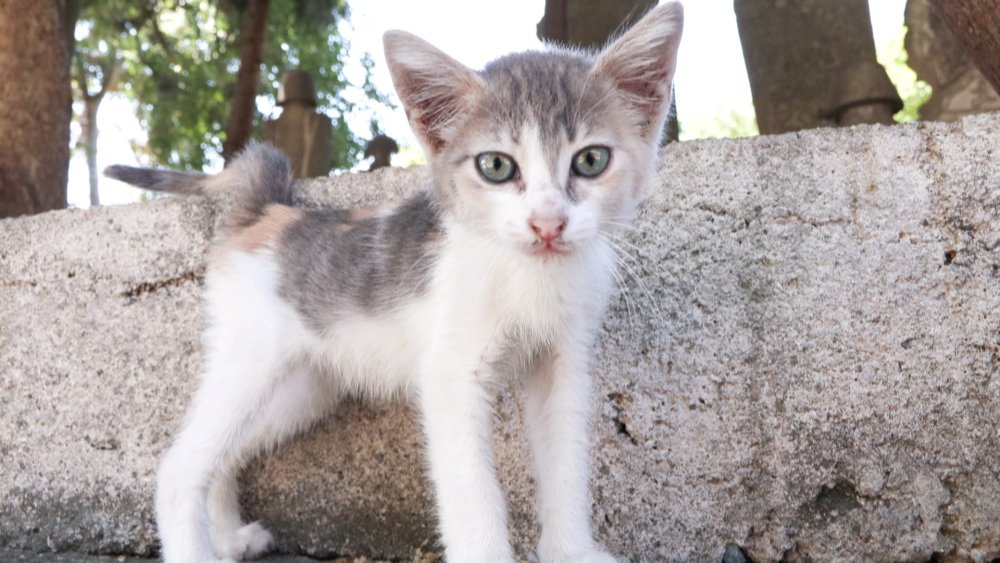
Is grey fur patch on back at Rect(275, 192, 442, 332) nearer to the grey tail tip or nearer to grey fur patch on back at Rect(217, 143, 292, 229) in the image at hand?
grey fur patch on back at Rect(217, 143, 292, 229)

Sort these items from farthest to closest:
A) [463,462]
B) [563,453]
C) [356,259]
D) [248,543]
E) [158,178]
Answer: [158,178], [248,543], [356,259], [563,453], [463,462]

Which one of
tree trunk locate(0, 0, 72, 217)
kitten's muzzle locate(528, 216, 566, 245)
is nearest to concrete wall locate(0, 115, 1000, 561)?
kitten's muzzle locate(528, 216, 566, 245)

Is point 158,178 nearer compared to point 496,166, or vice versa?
point 496,166

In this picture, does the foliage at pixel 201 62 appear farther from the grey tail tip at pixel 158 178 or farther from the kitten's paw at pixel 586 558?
the kitten's paw at pixel 586 558

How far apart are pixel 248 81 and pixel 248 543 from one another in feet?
14.6

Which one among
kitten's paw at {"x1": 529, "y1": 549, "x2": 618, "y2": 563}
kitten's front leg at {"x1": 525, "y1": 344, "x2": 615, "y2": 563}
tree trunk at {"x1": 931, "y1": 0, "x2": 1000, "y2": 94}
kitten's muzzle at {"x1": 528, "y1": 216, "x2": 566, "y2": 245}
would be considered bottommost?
kitten's paw at {"x1": 529, "y1": 549, "x2": 618, "y2": 563}

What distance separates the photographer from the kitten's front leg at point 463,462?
212 cm

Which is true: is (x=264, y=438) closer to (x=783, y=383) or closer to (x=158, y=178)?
(x=158, y=178)

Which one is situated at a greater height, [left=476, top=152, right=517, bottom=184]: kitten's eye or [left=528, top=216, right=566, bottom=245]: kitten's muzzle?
[left=476, top=152, right=517, bottom=184]: kitten's eye

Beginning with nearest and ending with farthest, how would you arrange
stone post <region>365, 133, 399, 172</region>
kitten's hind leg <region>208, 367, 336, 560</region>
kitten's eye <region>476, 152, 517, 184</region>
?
1. kitten's eye <region>476, 152, 517, 184</region>
2. kitten's hind leg <region>208, 367, 336, 560</region>
3. stone post <region>365, 133, 399, 172</region>

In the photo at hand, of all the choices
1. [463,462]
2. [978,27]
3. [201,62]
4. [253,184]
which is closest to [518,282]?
[463,462]

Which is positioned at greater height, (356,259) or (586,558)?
(356,259)

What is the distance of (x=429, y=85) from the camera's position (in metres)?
2.21

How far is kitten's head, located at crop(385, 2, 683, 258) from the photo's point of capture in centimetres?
199
